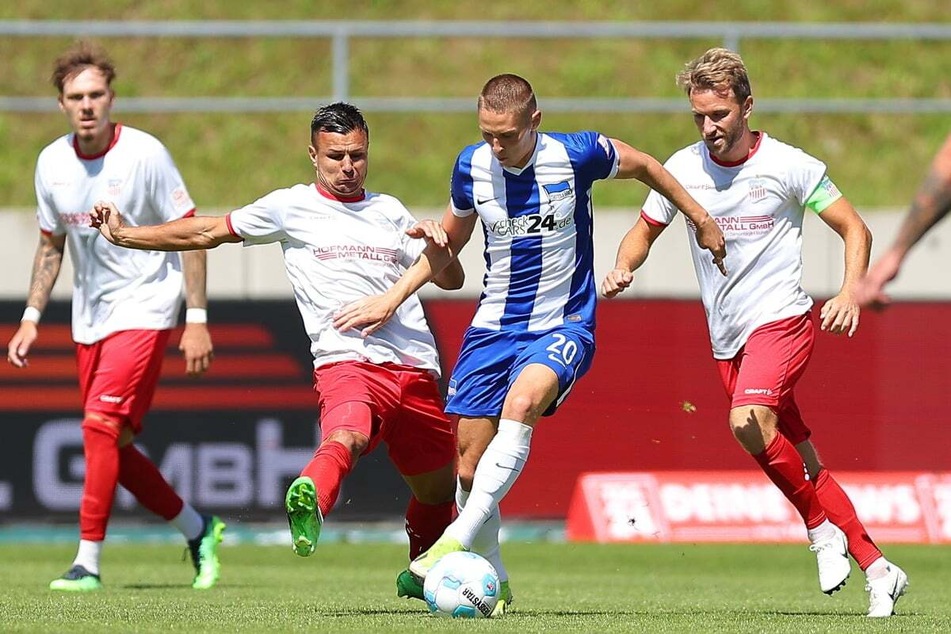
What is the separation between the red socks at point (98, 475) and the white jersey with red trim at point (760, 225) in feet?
10.6

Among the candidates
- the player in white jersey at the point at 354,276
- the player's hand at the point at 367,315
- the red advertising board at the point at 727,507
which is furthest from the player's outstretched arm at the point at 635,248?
the red advertising board at the point at 727,507

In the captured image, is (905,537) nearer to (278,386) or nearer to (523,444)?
(278,386)

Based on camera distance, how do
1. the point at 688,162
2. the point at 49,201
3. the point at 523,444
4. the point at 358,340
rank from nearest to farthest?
the point at 523,444
the point at 358,340
the point at 688,162
the point at 49,201

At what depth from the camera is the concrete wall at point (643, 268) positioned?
13.8 metres

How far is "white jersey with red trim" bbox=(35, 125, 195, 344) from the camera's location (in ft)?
29.9

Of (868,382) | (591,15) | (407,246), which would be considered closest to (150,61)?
(591,15)

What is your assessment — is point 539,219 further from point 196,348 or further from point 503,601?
point 196,348

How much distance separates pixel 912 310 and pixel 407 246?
259 inches

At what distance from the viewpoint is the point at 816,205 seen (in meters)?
7.84

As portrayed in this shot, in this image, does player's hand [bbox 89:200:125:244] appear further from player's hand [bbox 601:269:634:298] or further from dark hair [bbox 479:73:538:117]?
player's hand [bbox 601:269:634:298]

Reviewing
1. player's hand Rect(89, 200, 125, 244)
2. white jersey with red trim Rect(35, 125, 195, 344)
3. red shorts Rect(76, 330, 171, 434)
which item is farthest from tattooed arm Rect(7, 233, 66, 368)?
player's hand Rect(89, 200, 125, 244)

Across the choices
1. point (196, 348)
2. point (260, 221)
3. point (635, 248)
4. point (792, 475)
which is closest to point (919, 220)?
point (792, 475)

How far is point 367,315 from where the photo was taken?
23.6ft

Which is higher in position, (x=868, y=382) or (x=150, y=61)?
(x=150, y=61)
